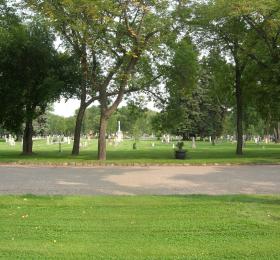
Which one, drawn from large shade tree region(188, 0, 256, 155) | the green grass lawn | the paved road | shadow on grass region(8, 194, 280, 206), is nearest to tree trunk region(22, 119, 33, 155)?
large shade tree region(188, 0, 256, 155)

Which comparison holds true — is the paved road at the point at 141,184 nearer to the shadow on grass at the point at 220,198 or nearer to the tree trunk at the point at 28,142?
the shadow on grass at the point at 220,198

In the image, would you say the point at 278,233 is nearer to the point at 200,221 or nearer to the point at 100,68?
the point at 200,221

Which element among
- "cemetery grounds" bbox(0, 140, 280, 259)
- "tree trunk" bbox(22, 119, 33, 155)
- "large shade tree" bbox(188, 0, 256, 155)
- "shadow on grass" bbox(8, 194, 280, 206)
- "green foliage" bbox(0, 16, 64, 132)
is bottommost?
"cemetery grounds" bbox(0, 140, 280, 259)

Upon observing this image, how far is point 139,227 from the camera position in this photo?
25.9 ft

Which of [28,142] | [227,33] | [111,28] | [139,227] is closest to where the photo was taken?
[139,227]

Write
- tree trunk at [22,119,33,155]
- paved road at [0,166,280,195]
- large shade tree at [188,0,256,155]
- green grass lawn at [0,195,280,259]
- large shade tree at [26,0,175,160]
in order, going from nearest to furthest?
green grass lawn at [0,195,280,259], paved road at [0,166,280,195], large shade tree at [26,0,175,160], large shade tree at [188,0,256,155], tree trunk at [22,119,33,155]

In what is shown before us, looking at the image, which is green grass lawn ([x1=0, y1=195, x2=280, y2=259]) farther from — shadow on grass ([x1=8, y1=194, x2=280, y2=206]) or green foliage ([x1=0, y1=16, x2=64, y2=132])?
green foliage ([x1=0, y1=16, x2=64, y2=132])

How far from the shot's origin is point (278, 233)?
751cm

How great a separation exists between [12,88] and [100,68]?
6204 millimetres

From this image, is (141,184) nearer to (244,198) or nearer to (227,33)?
(244,198)

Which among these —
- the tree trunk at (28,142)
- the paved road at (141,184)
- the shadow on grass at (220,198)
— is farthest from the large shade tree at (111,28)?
the shadow on grass at (220,198)

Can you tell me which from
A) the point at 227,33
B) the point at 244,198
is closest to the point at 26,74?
the point at 227,33

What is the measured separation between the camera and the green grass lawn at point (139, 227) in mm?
6426

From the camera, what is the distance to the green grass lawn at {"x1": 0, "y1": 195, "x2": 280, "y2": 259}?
643 cm
